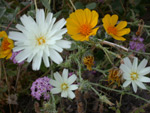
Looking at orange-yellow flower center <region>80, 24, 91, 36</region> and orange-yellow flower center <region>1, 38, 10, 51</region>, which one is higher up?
orange-yellow flower center <region>80, 24, 91, 36</region>

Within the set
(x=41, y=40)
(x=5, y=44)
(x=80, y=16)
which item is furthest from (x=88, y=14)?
(x=5, y=44)

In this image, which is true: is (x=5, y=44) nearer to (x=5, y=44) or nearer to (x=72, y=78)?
(x=5, y=44)

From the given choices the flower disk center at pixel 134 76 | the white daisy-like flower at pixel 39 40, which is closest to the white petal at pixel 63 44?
the white daisy-like flower at pixel 39 40

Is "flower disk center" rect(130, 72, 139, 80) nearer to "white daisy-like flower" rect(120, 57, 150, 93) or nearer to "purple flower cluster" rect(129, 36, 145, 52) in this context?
"white daisy-like flower" rect(120, 57, 150, 93)

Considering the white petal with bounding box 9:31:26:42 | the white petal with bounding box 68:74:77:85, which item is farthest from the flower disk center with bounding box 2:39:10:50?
the white petal with bounding box 68:74:77:85

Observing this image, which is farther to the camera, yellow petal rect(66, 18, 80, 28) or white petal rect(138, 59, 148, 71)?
white petal rect(138, 59, 148, 71)

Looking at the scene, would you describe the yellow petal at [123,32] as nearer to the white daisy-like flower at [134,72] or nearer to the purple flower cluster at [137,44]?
the white daisy-like flower at [134,72]

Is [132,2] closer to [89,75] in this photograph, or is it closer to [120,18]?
[120,18]
